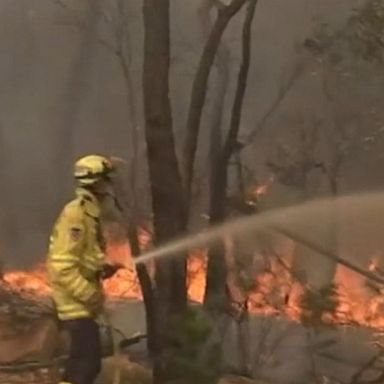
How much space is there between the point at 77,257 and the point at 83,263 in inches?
→ 3.0

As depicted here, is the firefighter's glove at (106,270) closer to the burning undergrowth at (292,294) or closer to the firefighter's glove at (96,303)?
the firefighter's glove at (96,303)

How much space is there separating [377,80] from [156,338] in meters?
2.40

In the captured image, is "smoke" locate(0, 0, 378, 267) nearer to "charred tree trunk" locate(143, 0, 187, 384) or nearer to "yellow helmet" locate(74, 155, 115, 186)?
"charred tree trunk" locate(143, 0, 187, 384)

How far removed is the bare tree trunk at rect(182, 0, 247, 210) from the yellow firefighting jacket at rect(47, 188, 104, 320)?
2.19m

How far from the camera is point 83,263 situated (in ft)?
19.2

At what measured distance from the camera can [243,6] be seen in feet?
28.1

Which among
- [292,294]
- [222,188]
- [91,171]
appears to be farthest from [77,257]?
[222,188]

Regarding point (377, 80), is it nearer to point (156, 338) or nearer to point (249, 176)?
point (249, 176)

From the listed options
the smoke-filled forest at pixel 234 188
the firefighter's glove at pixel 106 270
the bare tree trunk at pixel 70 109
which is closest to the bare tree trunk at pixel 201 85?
the smoke-filled forest at pixel 234 188

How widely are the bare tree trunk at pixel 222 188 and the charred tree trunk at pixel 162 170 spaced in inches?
13.6

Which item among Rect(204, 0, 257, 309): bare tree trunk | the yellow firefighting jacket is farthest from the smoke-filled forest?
the yellow firefighting jacket

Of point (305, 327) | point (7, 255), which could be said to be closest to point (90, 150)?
point (7, 255)

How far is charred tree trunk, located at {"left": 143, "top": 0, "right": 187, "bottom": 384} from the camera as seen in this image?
7.64m

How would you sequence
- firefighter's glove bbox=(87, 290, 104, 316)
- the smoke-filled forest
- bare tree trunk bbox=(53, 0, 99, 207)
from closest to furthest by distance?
firefighter's glove bbox=(87, 290, 104, 316) → the smoke-filled forest → bare tree trunk bbox=(53, 0, 99, 207)
